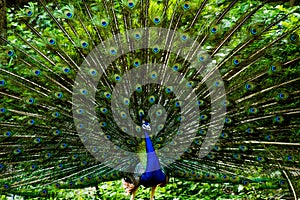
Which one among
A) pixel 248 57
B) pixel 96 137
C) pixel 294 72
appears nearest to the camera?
pixel 294 72

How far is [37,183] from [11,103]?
76 cm

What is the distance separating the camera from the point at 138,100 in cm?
385

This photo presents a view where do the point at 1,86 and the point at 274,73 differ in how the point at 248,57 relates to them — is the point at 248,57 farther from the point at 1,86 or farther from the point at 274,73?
the point at 1,86

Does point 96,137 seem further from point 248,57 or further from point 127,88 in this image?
point 248,57

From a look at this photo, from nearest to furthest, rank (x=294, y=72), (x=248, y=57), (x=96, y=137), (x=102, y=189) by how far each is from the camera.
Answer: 1. (x=294, y=72)
2. (x=248, y=57)
3. (x=96, y=137)
4. (x=102, y=189)

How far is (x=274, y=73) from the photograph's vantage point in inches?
138

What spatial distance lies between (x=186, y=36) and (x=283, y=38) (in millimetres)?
825

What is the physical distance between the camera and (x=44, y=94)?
3.84 m

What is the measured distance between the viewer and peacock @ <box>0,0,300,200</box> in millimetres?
3688

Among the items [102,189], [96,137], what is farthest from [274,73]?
[102,189]

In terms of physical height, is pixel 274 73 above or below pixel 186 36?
below

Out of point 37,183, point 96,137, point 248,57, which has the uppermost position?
point 248,57

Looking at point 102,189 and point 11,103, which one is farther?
point 102,189

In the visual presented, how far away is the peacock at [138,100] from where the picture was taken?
369 cm
